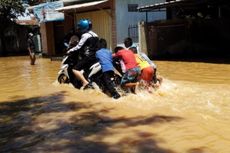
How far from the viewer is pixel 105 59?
10000mm

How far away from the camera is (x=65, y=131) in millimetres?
7215

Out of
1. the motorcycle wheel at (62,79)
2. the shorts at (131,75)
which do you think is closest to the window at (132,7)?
the motorcycle wheel at (62,79)

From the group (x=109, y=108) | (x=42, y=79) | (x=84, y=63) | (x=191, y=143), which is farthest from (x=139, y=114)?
(x=42, y=79)

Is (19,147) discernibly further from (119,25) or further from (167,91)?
(119,25)

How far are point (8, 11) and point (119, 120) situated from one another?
2895cm

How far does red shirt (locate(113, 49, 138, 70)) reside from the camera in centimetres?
973

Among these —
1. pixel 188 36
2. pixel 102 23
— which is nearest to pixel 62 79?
pixel 188 36

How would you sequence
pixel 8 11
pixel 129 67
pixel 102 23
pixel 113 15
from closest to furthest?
1. pixel 129 67
2. pixel 113 15
3. pixel 102 23
4. pixel 8 11

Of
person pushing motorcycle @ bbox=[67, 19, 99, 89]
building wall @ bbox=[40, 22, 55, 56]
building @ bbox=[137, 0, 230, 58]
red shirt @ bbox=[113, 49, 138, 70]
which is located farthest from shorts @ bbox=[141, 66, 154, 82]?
building wall @ bbox=[40, 22, 55, 56]

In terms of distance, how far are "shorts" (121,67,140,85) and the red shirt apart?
0.08 metres

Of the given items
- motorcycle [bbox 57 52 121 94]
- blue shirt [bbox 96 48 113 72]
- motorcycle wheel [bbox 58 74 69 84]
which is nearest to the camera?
blue shirt [bbox 96 48 113 72]

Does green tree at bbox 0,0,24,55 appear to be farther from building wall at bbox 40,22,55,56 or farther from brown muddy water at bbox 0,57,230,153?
brown muddy water at bbox 0,57,230,153

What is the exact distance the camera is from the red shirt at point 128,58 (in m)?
9.73

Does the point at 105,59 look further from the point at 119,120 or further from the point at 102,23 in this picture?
the point at 102,23
